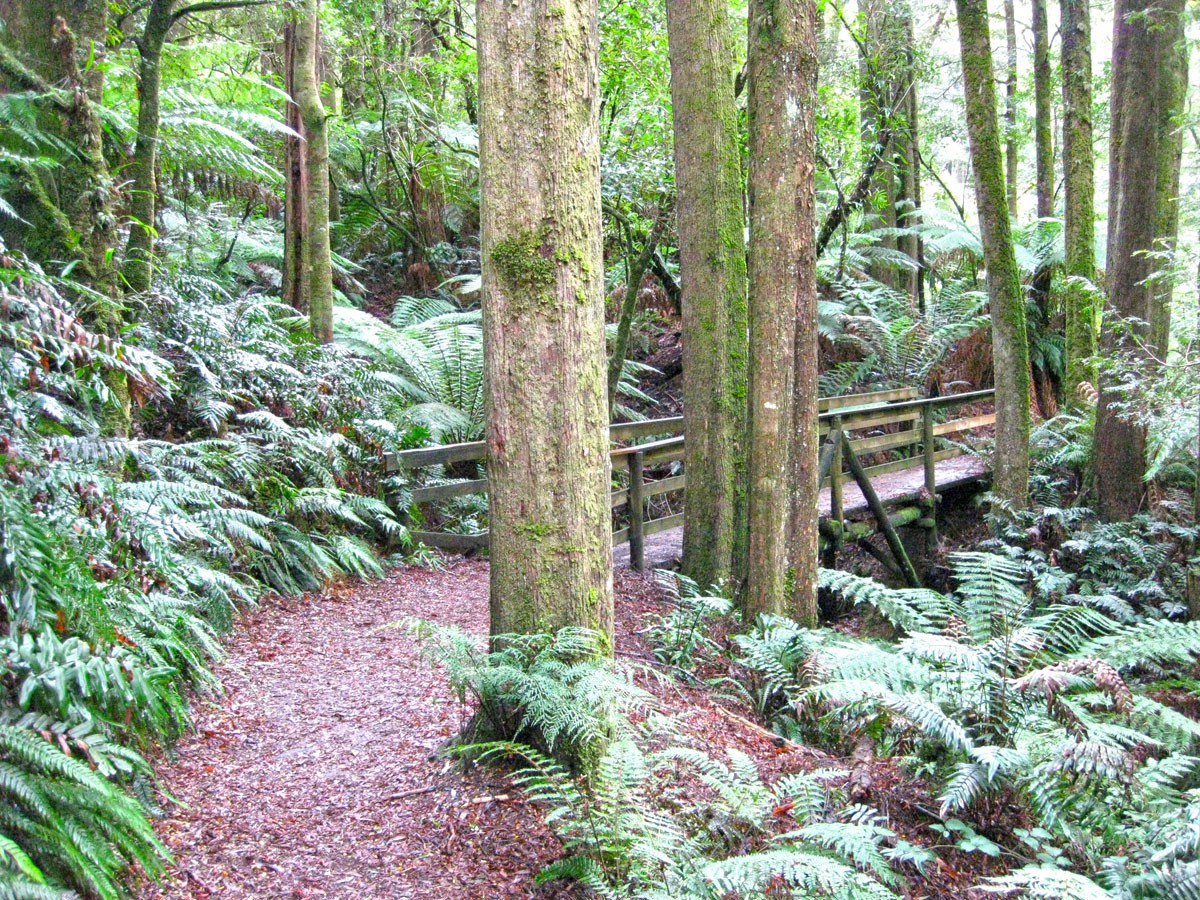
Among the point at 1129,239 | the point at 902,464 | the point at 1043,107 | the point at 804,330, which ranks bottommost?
the point at 902,464

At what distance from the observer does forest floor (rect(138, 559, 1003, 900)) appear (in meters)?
2.85

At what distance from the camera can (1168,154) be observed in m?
11.2

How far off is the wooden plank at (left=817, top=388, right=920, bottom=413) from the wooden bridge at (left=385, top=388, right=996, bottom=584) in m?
0.02

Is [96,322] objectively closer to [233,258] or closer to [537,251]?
[537,251]

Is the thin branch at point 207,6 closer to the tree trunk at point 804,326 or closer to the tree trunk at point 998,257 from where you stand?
the tree trunk at point 804,326

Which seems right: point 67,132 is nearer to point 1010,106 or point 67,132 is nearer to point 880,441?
point 880,441

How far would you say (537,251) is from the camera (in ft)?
10.6

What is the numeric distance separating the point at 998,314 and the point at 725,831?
25.4 feet

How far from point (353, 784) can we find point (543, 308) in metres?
1.98

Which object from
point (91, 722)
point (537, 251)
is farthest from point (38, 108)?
point (91, 722)

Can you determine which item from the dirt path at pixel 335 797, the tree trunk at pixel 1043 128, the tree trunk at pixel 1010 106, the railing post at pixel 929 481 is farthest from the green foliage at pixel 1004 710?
the tree trunk at pixel 1010 106

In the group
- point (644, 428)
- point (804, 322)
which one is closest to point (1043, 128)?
point (644, 428)

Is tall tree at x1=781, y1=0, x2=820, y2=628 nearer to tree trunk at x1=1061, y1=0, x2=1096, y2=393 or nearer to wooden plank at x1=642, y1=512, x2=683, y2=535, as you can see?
wooden plank at x1=642, y1=512, x2=683, y2=535

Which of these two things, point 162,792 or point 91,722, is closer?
point 91,722
